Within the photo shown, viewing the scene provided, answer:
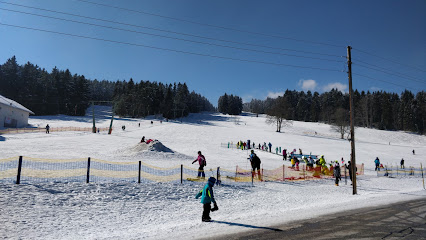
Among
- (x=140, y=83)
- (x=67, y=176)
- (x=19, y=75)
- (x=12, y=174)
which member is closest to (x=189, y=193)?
(x=67, y=176)

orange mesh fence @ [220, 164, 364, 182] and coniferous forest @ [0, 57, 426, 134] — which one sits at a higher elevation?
coniferous forest @ [0, 57, 426, 134]

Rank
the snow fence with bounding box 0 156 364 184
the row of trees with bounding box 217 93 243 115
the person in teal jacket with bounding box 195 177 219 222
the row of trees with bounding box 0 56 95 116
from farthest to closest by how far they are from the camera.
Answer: the row of trees with bounding box 217 93 243 115
the row of trees with bounding box 0 56 95 116
the snow fence with bounding box 0 156 364 184
the person in teal jacket with bounding box 195 177 219 222

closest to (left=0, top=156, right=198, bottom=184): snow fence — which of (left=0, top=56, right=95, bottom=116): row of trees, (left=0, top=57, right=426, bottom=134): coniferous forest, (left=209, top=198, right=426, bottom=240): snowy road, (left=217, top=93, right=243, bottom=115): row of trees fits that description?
(left=209, top=198, right=426, bottom=240): snowy road

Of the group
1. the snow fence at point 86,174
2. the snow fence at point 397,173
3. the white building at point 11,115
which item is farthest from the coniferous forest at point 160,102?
the snow fence at point 86,174

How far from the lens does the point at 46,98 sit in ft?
268

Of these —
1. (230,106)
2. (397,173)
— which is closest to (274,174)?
(397,173)

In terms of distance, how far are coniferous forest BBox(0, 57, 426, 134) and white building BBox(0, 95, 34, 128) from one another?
21.7m

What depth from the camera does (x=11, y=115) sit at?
4747cm

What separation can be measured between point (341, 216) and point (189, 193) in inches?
274

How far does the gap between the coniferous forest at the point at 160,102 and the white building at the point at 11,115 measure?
21.7 metres

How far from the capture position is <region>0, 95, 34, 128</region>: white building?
4509 cm

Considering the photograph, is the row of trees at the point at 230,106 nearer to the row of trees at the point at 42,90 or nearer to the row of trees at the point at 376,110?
the row of trees at the point at 376,110

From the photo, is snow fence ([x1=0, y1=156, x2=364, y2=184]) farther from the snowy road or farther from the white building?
the white building

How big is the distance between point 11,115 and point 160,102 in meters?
61.3
